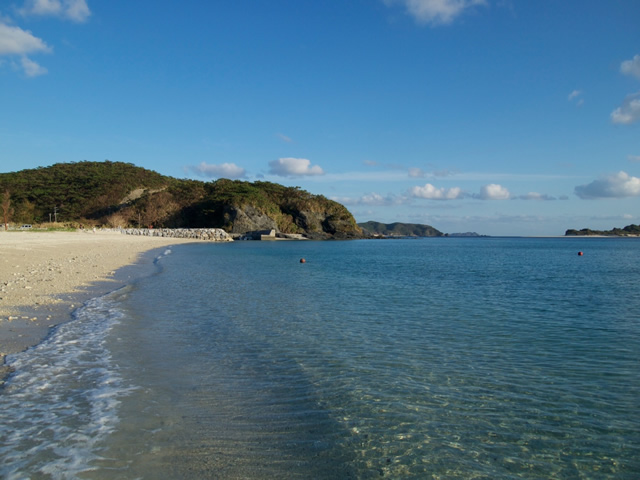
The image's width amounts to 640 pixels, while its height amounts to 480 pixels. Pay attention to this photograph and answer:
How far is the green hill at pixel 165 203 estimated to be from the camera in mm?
110688

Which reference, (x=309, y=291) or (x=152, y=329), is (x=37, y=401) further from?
(x=309, y=291)

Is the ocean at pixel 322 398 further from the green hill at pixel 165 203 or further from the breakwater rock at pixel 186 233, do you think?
the green hill at pixel 165 203

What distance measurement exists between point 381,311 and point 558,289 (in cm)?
1169

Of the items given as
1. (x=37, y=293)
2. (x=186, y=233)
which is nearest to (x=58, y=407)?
(x=37, y=293)

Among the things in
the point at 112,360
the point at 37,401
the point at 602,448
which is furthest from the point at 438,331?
the point at 37,401

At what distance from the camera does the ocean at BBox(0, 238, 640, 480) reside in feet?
14.5

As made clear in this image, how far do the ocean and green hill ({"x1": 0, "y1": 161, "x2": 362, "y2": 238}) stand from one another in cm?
10078

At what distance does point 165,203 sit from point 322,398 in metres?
117

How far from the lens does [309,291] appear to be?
18453mm

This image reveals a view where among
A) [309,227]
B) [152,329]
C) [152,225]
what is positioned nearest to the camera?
[152,329]

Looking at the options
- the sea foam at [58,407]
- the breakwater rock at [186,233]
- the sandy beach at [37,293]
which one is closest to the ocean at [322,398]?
the sea foam at [58,407]

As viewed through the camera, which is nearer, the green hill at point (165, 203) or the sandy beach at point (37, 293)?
the sandy beach at point (37, 293)

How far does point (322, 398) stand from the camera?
20.4 ft

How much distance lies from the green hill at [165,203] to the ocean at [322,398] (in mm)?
100783
